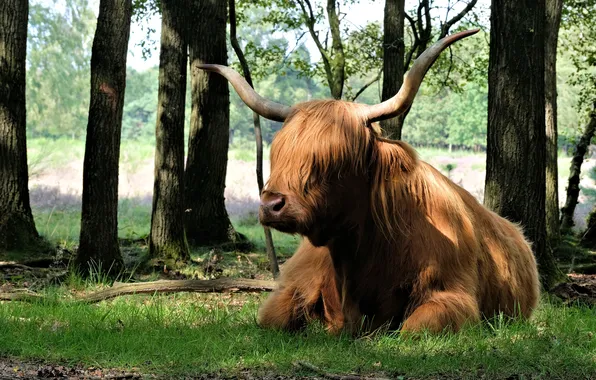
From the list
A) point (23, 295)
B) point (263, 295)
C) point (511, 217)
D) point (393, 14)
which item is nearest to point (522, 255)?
point (511, 217)

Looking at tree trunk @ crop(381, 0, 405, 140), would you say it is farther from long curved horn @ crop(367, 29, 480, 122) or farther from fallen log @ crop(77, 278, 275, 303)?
long curved horn @ crop(367, 29, 480, 122)

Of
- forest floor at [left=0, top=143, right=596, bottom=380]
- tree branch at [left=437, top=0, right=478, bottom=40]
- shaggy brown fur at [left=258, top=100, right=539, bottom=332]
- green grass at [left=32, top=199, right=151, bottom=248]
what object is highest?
tree branch at [left=437, top=0, right=478, bottom=40]

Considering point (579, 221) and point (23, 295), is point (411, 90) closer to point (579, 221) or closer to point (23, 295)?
point (23, 295)

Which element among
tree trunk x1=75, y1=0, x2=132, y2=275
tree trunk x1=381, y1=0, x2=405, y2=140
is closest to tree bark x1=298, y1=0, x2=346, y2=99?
tree trunk x1=381, y1=0, x2=405, y2=140

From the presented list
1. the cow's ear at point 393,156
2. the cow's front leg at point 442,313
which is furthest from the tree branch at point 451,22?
the cow's front leg at point 442,313

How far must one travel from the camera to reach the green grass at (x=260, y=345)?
491 centimetres

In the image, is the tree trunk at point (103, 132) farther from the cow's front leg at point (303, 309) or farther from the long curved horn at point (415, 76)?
the long curved horn at point (415, 76)

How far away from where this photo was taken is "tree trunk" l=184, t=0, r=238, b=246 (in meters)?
12.5

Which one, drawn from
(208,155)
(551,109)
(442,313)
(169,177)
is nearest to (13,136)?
(169,177)

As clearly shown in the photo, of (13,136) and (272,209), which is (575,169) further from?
(272,209)

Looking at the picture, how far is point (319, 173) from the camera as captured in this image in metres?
5.44

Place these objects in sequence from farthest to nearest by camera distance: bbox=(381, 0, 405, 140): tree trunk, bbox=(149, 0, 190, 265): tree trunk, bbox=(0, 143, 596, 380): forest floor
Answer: bbox=(381, 0, 405, 140): tree trunk
bbox=(149, 0, 190, 265): tree trunk
bbox=(0, 143, 596, 380): forest floor

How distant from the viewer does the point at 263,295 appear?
26.8ft

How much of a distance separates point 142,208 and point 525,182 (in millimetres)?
19975
